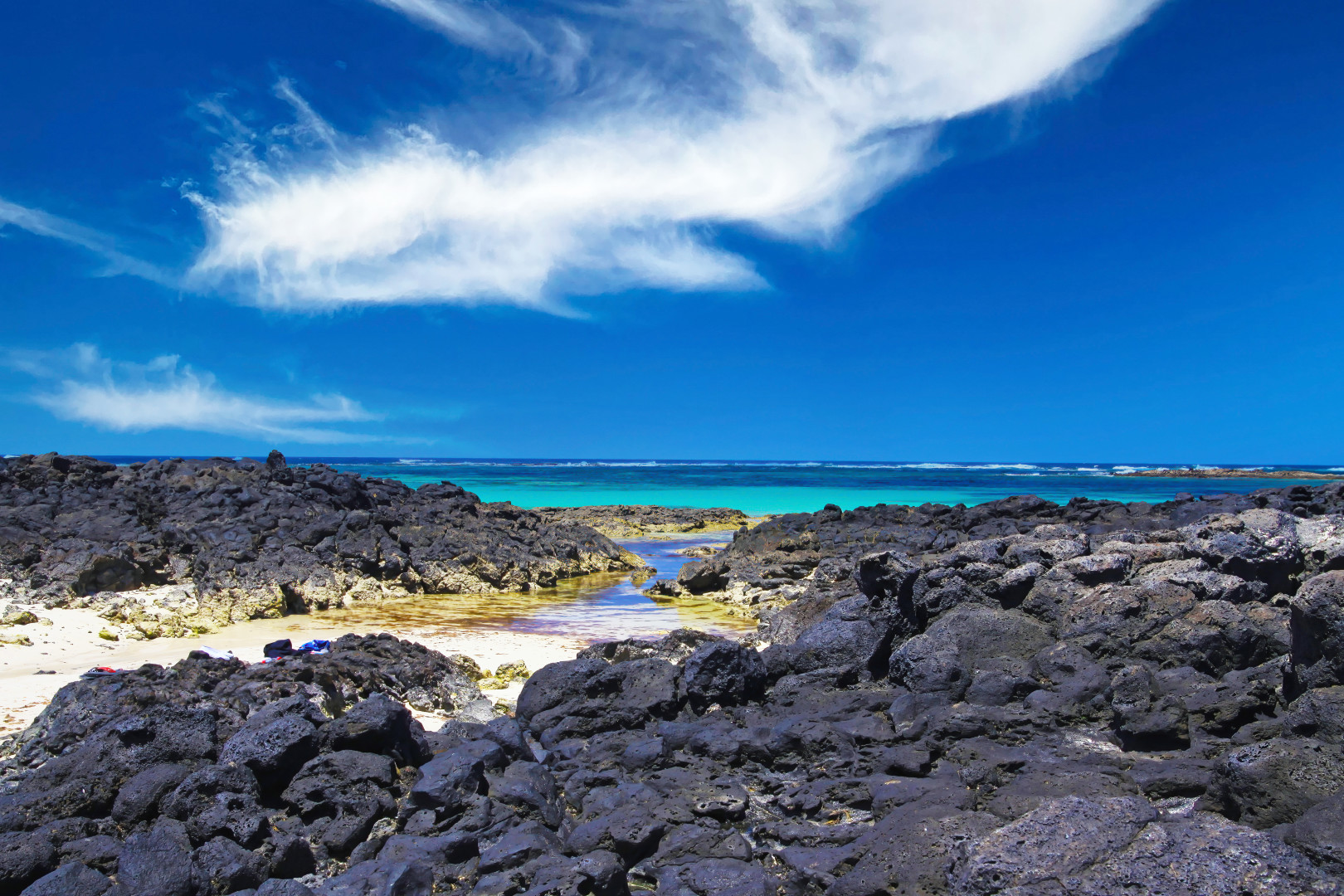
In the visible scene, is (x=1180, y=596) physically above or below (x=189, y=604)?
above

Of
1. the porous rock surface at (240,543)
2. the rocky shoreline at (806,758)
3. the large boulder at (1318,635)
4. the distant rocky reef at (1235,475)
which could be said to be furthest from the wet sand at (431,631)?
the distant rocky reef at (1235,475)

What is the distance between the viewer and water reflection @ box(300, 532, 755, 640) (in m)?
13.3

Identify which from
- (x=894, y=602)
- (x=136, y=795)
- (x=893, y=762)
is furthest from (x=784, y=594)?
(x=136, y=795)

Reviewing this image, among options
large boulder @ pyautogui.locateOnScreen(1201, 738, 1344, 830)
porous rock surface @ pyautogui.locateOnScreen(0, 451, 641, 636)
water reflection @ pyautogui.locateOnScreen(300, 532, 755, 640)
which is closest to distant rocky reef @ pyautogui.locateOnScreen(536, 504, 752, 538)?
porous rock surface @ pyautogui.locateOnScreen(0, 451, 641, 636)

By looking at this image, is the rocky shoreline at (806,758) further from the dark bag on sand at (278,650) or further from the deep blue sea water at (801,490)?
the deep blue sea water at (801,490)

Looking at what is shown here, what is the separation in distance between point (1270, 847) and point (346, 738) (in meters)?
5.57

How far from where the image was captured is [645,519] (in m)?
38.0

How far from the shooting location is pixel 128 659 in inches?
401

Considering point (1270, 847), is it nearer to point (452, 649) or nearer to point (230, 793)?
point (230, 793)

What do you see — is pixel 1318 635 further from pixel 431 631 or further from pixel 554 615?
pixel 554 615

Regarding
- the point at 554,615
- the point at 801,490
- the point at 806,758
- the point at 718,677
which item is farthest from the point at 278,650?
the point at 801,490

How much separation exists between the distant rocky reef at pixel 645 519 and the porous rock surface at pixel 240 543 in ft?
32.1

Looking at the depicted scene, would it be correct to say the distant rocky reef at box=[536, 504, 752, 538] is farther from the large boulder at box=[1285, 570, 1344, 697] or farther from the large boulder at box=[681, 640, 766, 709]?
the large boulder at box=[1285, 570, 1344, 697]

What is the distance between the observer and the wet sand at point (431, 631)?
9234mm
